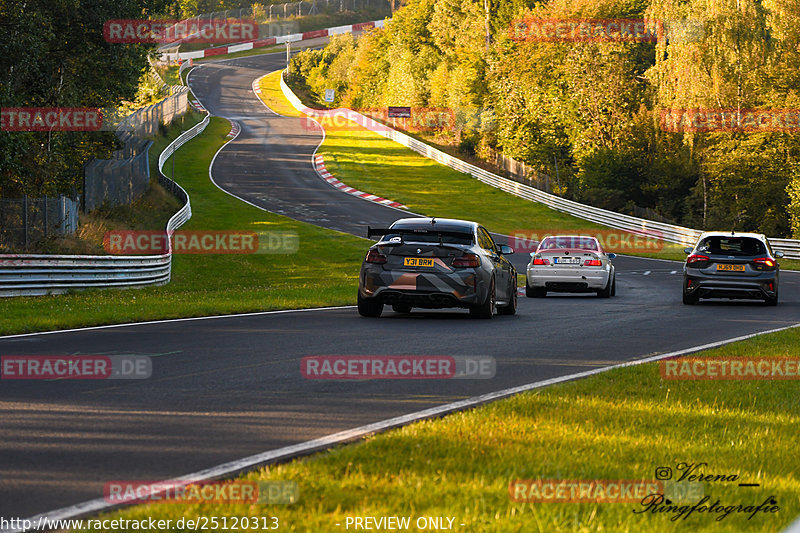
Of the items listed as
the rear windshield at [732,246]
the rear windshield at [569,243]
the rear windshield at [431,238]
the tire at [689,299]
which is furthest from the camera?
the rear windshield at [569,243]

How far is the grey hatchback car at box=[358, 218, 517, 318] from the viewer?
15.7 m

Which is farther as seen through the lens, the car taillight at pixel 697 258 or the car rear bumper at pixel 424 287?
the car taillight at pixel 697 258

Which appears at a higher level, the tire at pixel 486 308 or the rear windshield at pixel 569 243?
the rear windshield at pixel 569 243

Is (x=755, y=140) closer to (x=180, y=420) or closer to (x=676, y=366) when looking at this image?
(x=676, y=366)

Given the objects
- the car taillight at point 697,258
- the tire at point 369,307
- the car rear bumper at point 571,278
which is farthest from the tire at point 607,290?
the tire at point 369,307

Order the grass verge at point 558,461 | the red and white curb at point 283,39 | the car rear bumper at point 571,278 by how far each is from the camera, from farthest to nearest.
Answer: the red and white curb at point 283,39 → the car rear bumper at point 571,278 → the grass verge at point 558,461

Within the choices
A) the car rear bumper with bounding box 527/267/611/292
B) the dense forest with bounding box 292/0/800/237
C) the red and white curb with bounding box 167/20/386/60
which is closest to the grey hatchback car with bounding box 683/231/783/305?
the car rear bumper with bounding box 527/267/611/292

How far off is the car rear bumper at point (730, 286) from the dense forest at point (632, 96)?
37.3m

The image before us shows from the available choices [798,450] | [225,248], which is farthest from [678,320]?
[225,248]

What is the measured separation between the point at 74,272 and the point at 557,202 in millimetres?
42450

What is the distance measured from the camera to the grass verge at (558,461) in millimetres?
4832

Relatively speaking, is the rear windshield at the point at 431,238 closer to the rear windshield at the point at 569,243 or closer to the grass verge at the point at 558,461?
the grass verge at the point at 558,461

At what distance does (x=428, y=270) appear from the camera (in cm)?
1566

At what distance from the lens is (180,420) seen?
748 cm
